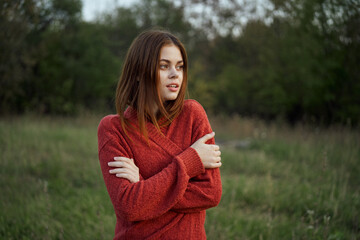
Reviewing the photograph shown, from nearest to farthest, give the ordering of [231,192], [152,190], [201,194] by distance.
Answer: [152,190] → [201,194] → [231,192]

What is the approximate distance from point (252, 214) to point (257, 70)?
37.0 feet

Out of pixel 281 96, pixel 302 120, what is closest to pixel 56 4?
pixel 281 96

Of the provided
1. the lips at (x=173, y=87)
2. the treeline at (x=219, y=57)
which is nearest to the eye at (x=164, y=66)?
the lips at (x=173, y=87)

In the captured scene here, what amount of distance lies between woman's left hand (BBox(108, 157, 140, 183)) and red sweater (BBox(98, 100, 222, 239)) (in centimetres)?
3

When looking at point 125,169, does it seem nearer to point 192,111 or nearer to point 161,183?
point 161,183

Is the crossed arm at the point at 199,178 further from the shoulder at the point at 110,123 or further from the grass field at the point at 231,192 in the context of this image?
the grass field at the point at 231,192

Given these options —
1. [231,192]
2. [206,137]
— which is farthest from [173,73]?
[231,192]

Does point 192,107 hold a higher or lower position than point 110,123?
higher

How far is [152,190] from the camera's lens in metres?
1.48

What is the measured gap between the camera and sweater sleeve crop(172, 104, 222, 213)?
5.10ft

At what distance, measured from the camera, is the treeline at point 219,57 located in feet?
28.7

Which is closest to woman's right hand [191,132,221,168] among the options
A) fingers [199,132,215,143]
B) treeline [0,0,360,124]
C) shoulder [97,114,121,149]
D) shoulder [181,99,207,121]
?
fingers [199,132,215,143]

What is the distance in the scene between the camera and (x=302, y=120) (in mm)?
11422

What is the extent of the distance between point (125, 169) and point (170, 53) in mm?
680
